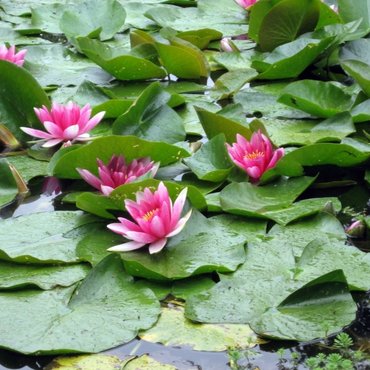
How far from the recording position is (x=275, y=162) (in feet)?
8.21

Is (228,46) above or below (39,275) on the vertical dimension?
below

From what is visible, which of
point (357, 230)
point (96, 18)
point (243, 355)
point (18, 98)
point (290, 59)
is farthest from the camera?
point (96, 18)

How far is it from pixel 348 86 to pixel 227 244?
1.43 meters

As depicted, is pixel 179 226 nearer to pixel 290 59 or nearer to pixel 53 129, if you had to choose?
pixel 53 129

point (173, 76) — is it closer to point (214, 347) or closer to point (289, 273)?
point (289, 273)

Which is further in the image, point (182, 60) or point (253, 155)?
point (182, 60)

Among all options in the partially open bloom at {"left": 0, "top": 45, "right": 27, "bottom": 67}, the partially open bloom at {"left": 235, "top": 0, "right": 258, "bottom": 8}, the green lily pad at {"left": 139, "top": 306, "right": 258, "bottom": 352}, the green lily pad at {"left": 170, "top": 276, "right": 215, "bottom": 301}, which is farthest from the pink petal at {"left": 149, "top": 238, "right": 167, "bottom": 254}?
the partially open bloom at {"left": 235, "top": 0, "right": 258, "bottom": 8}

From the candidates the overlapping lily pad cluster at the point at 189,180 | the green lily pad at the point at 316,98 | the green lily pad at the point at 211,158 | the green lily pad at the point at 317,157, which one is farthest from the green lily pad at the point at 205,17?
the green lily pad at the point at 317,157

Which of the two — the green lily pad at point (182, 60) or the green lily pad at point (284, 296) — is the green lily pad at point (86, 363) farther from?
the green lily pad at point (182, 60)

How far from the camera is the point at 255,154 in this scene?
249 centimetres

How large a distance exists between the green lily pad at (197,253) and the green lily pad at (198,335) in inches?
6.5

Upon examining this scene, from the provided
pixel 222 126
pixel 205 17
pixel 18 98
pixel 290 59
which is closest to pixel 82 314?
pixel 222 126

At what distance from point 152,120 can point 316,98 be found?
622 mm

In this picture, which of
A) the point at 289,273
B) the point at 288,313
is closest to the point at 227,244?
the point at 289,273
